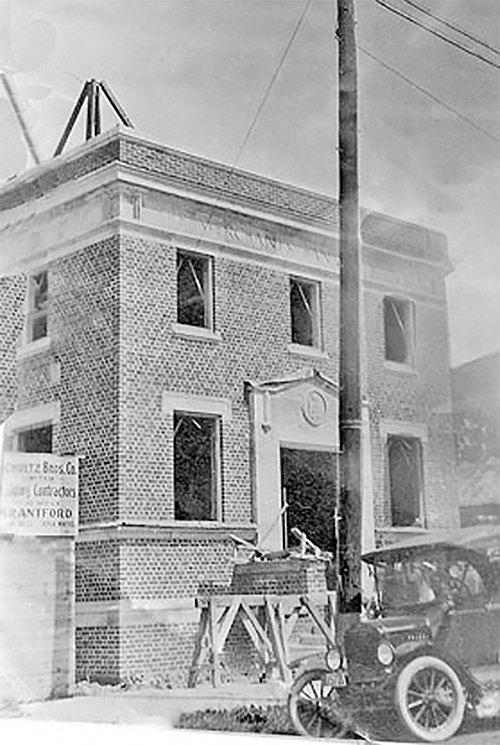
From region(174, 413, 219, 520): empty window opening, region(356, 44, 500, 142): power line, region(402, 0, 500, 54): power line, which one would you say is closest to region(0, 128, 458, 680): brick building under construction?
region(174, 413, 219, 520): empty window opening

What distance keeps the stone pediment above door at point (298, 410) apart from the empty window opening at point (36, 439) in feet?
1.33

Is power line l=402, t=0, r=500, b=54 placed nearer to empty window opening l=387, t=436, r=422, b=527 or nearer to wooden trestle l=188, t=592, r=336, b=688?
empty window opening l=387, t=436, r=422, b=527

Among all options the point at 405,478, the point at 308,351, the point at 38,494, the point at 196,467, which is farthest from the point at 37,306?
the point at 405,478

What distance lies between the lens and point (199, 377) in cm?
199

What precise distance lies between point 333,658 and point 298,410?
15.3 inches

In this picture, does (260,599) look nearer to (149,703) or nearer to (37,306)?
(149,703)

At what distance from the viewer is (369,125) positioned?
1852 millimetres

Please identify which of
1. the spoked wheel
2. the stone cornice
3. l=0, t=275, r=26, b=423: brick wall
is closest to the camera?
the spoked wheel

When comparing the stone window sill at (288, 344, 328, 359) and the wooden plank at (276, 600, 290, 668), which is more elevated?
the stone window sill at (288, 344, 328, 359)

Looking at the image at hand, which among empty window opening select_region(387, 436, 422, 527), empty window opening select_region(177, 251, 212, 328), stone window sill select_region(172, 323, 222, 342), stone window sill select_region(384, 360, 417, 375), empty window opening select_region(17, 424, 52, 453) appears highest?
empty window opening select_region(177, 251, 212, 328)

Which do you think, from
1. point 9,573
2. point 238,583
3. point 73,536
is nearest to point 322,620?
point 238,583

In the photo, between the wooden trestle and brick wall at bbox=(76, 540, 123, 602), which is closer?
the wooden trestle

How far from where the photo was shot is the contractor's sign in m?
2.08

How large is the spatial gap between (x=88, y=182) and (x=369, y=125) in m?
0.54
